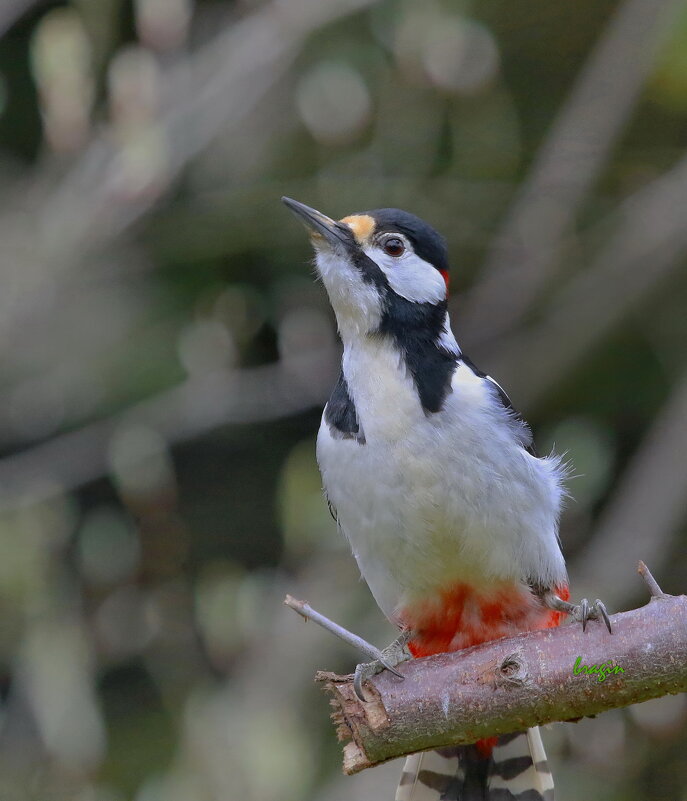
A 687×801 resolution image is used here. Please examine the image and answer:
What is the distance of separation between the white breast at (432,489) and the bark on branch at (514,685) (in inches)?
17.5

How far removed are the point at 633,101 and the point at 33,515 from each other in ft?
9.15

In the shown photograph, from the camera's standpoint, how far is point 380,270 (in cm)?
329

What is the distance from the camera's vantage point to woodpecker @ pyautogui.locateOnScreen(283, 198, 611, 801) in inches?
119

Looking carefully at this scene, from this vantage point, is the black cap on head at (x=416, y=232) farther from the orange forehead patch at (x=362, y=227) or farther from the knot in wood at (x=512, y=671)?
the knot in wood at (x=512, y=671)

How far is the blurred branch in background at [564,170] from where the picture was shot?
4773 millimetres

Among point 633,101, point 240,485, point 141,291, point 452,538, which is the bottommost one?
point 240,485

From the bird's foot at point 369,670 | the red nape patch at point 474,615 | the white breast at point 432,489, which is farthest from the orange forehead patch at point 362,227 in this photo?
the bird's foot at point 369,670

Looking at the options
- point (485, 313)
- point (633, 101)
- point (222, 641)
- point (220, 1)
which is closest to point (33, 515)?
point (222, 641)

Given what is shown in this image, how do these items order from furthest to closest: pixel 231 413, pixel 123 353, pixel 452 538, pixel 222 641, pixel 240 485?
pixel 240 485 → pixel 123 353 → pixel 231 413 → pixel 222 641 → pixel 452 538

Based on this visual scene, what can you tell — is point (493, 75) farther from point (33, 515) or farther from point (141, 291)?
point (33, 515)

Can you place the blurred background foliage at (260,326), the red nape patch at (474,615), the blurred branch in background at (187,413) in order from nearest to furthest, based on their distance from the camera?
the red nape patch at (474,615)
the blurred background foliage at (260,326)
the blurred branch in background at (187,413)

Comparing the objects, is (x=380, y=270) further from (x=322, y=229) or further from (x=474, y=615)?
(x=474, y=615)

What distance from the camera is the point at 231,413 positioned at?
4805 mm
